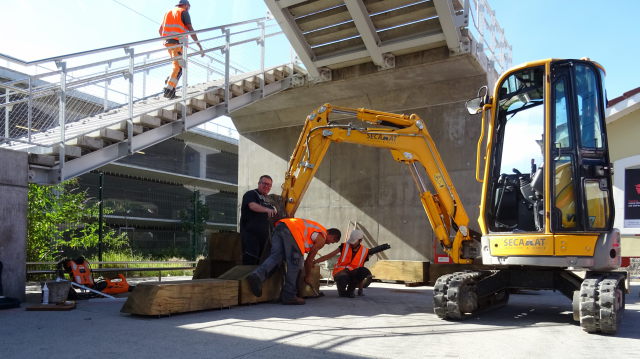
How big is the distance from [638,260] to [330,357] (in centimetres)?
1313

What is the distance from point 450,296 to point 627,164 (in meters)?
10.5

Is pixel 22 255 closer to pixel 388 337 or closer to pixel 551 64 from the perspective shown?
pixel 388 337

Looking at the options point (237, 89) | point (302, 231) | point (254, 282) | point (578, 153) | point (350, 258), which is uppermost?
point (237, 89)

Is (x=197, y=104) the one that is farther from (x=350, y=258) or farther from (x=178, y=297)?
(x=178, y=297)

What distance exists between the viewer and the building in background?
14.7 meters

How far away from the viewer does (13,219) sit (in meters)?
8.57

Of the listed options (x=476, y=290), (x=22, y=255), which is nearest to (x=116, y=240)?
(x=22, y=255)

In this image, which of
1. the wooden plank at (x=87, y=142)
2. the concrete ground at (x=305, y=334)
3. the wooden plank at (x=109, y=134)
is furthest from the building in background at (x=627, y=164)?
the wooden plank at (x=87, y=142)

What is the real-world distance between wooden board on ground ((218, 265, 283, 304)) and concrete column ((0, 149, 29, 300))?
10.1ft

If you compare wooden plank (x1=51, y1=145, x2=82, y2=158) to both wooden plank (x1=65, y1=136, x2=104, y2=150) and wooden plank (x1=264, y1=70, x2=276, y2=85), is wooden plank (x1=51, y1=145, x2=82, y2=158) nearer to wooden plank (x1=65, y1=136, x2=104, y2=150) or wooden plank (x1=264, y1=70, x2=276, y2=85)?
wooden plank (x1=65, y1=136, x2=104, y2=150)

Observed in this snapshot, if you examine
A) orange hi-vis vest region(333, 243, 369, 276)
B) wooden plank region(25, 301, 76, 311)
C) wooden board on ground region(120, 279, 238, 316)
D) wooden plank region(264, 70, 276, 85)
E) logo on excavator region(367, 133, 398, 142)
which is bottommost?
wooden plank region(25, 301, 76, 311)

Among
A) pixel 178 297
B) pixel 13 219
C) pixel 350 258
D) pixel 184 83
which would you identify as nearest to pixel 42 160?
pixel 13 219

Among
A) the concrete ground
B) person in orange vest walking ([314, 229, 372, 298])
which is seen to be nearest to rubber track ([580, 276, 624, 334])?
the concrete ground

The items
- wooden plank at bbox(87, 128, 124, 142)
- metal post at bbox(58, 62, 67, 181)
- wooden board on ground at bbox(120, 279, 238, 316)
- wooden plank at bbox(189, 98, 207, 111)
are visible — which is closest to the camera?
wooden board on ground at bbox(120, 279, 238, 316)
